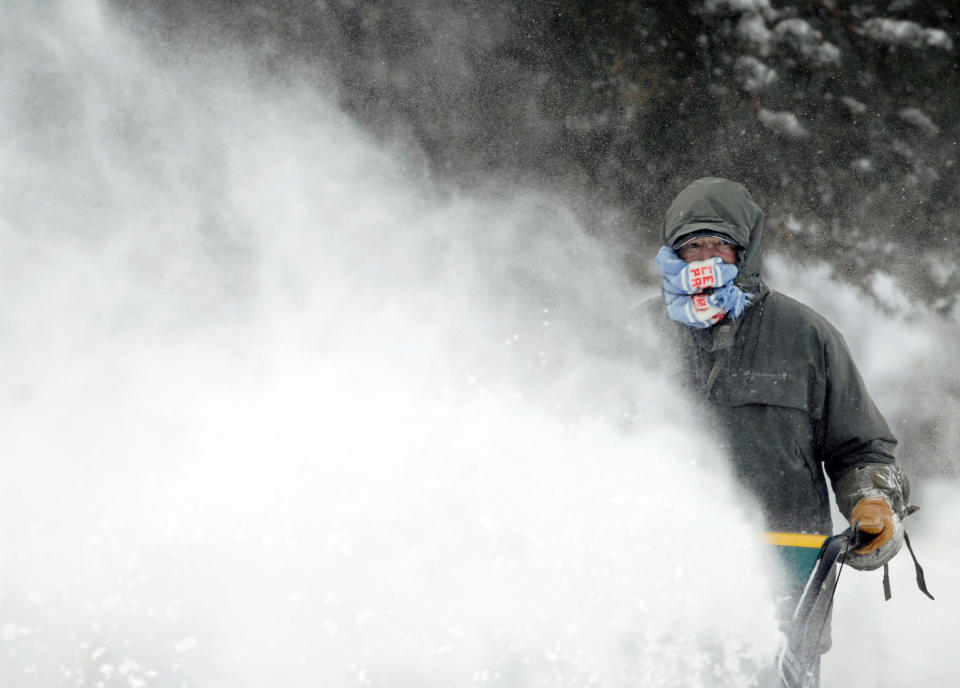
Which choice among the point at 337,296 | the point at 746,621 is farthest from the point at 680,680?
the point at 337,296

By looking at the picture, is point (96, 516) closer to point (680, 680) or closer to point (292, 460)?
point (292, 460)

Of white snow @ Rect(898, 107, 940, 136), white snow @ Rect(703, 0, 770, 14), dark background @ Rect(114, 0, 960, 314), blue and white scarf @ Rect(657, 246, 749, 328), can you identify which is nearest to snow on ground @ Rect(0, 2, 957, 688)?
blue and white scarf @ Rect(657, 246, 749, 328)

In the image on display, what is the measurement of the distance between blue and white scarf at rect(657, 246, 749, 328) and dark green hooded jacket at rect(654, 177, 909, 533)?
4 cm

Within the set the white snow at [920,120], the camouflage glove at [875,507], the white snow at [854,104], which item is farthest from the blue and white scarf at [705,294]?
the white snow at [920,120]

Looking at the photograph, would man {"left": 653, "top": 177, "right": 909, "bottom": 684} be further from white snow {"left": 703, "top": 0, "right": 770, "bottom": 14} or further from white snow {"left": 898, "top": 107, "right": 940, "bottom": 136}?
white snow {"left": 898, "top": 107, "right": 940, "bottom": 136}

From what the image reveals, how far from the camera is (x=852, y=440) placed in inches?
74.4

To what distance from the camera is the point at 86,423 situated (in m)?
2.33

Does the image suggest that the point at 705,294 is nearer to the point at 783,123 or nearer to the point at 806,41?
the point at 783,123

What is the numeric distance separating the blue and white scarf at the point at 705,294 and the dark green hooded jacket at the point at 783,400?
0.12 ft

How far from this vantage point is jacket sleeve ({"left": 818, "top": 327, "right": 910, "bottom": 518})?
1838 millimetres

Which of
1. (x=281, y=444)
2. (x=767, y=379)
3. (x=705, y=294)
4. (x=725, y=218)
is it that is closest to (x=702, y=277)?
(x=705, y=294)

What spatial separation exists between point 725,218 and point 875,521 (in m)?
0.85

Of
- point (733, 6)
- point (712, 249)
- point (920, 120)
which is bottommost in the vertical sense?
point (712, 249)

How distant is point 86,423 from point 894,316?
10.6ft
